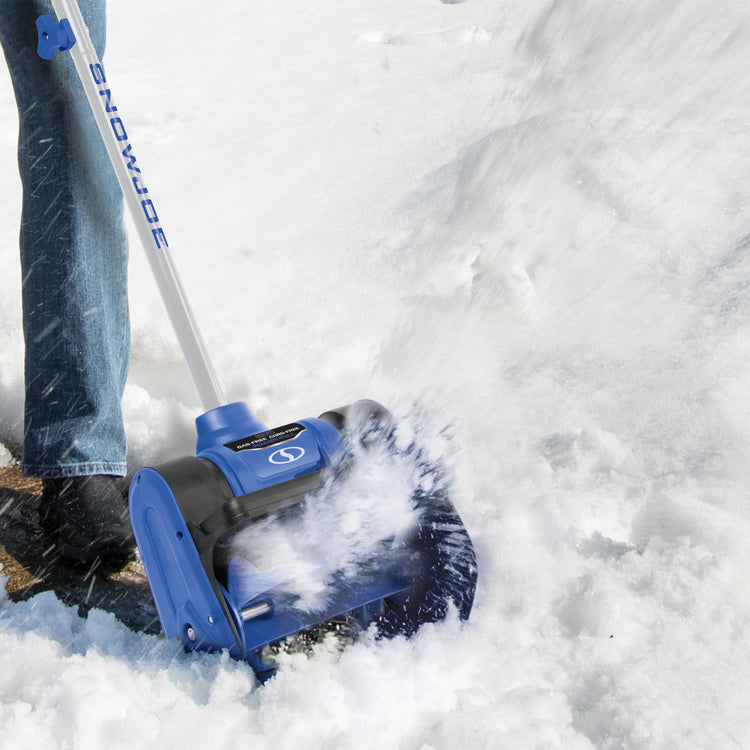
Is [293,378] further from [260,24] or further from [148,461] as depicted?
[260,24]

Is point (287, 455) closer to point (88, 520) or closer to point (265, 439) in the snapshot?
point (265, 439)

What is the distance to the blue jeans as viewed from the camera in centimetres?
125

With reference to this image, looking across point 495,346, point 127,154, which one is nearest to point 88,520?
point 127,154

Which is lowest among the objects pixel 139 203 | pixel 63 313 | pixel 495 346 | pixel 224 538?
pixel 495 346

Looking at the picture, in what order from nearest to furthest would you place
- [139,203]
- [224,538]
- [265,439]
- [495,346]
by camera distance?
[224,538]
[265,439]
[139,203]
[495,346]

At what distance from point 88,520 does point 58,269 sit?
46cm

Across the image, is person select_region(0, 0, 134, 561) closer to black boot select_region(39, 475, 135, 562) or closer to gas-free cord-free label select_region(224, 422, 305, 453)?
black boot select_region(39, 475, 135, 562)

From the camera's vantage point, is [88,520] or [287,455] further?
[88,520]

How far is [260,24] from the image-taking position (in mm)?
3910

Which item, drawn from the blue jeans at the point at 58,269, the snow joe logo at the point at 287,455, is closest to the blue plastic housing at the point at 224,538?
the snow joe logo at the point at 287,455

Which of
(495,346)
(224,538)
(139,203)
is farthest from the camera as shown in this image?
(495,346)

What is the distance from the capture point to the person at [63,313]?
4.10 feet

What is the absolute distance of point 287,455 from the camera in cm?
96

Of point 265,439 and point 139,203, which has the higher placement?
point 139,203
